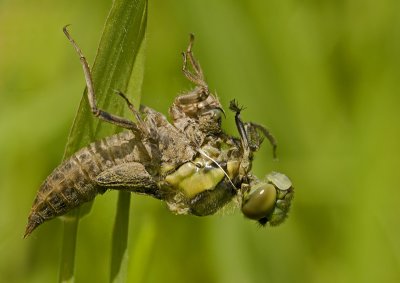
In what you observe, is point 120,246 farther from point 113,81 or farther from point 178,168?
point 113,81

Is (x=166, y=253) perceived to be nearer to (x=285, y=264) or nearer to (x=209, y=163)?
(x=285, y=264)

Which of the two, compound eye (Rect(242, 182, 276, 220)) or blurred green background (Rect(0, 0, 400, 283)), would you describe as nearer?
compound eye (Rect(242, 182, 276, 220))

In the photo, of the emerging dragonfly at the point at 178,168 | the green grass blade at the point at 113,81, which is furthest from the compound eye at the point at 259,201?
the green grass blade at the point at 113,81

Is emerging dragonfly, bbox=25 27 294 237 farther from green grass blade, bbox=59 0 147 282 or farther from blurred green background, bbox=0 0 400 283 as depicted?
blurred green background, bbox=0 0 400 283

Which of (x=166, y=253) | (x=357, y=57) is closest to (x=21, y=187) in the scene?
(x=166, y=253)

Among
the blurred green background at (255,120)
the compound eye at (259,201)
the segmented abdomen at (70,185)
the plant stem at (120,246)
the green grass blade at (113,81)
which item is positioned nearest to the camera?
the green grass blade at (113,81)

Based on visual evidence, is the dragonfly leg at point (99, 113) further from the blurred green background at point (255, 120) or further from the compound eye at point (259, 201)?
the blurred green background at point (255, 120)

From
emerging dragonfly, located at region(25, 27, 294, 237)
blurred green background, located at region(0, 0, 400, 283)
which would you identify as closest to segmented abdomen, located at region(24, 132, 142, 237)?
emerging dragonfly, located at region(25, 27, 294, 237)

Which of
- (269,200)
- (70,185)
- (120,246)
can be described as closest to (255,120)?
(269,200)
